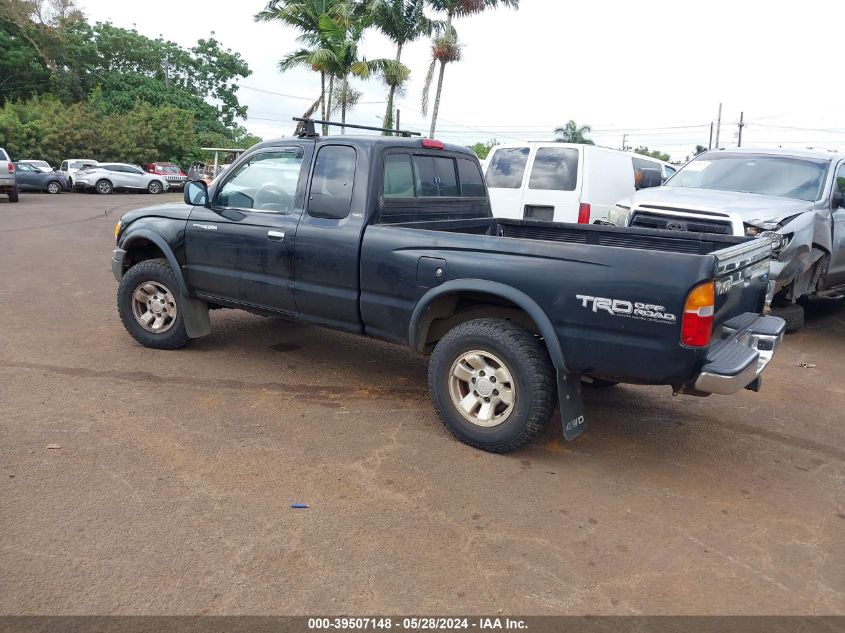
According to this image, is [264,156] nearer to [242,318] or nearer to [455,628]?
[242,318]

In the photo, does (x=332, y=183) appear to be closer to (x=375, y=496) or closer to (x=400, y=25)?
(x=375, y=496)

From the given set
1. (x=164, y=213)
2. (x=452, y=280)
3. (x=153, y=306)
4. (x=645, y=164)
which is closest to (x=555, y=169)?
(x=645, y=164)

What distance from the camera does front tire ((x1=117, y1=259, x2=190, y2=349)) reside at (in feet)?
19.1

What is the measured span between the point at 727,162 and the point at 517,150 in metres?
3.39

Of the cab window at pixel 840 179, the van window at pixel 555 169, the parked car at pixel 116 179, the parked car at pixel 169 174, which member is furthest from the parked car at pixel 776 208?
the parked car at pixel 169 174

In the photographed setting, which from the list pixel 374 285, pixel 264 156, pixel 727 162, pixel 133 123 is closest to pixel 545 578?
pixel 374 285

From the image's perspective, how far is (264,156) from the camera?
5383 millimetres

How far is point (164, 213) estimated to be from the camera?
19.3ft

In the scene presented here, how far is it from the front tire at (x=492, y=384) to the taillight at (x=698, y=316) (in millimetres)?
850

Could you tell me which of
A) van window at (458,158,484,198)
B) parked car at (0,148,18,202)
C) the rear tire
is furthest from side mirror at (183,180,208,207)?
parked car at (0,148,18,202)

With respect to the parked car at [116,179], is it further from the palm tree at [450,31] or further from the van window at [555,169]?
the van window at [555,169]

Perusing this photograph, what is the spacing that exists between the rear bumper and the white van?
5587 millimetres

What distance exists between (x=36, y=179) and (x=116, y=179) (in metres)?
3.69

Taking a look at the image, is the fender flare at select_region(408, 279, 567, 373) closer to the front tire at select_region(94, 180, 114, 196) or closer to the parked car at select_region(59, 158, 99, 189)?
the front tire at select_region(94, 180, 114, 196)
